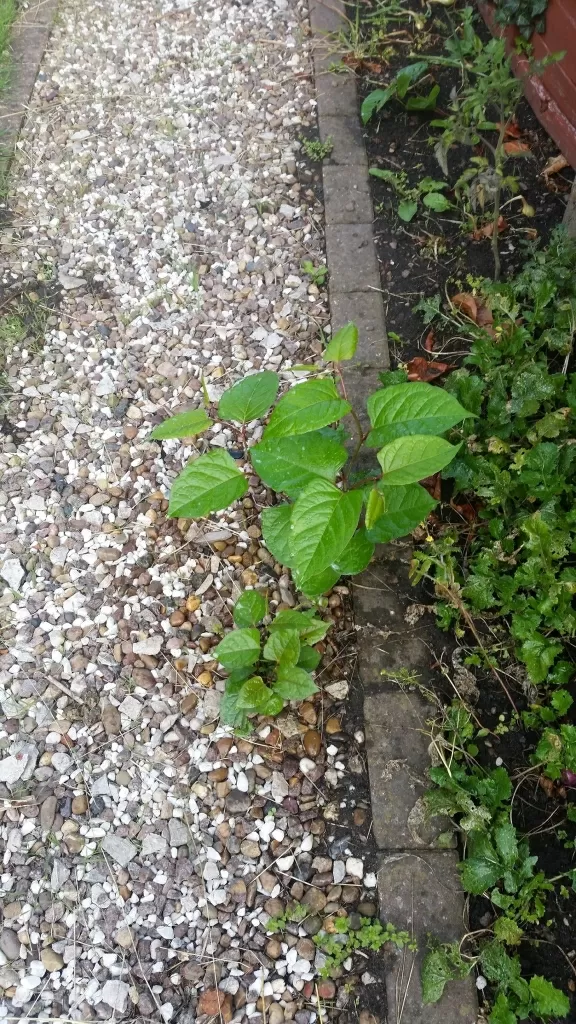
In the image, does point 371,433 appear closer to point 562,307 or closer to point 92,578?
point 562,307

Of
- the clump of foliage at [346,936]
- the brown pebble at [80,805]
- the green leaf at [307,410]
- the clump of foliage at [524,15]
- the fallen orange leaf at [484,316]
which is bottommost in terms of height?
the clump of foliage at [346,936]

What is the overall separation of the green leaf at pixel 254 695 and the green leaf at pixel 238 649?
6 centimetres

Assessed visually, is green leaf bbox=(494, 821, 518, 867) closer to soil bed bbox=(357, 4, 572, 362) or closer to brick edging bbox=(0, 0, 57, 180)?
soil bed bbox=(357, 4, 572, 362)

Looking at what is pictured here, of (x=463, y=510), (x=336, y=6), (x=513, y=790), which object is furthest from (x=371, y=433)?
(x=336, y=6)

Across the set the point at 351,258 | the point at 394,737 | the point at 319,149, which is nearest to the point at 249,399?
the point at 394,737

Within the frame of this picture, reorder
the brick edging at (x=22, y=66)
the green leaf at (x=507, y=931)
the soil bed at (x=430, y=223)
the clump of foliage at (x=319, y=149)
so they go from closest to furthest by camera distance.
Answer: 1. the green leaf at (x=507, y=931)
2. the soil bed at (x=430, y=223)
3. the clump of foliage at (x=319, y=149)
4. the brick edging at (x=22, y=66)

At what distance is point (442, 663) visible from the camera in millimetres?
1803

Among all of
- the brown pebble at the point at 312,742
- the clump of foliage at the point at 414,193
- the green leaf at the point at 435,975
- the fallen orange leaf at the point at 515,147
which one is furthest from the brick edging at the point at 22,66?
the green leaf at the point at 435,975

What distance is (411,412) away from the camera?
157 cm

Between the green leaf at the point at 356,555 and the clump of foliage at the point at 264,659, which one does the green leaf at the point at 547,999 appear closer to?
the clump of foliage at the point at 264,659

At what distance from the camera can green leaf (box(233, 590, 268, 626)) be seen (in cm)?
180

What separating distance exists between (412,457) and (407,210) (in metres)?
1.52

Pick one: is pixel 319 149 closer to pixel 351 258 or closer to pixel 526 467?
pixel 351 258

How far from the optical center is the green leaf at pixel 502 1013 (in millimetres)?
1369
